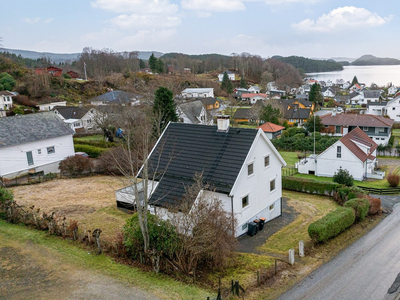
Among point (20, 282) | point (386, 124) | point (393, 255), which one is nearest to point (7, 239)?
point (20, 282)

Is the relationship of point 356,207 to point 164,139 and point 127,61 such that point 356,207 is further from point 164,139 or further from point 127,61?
point 127,61

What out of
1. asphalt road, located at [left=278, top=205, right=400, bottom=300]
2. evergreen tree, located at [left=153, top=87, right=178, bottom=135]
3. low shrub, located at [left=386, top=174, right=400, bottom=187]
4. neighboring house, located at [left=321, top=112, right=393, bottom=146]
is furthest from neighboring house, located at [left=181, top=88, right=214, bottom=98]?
asphalt road, located at [left=278, top=205, right=400, bottom=300]

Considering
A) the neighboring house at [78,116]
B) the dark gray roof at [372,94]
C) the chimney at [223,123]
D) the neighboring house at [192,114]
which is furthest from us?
the dark gray roof at [372,94]

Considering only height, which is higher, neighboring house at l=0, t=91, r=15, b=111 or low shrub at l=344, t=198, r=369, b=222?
neighboring house at l=0, t=91, r=15, b=111

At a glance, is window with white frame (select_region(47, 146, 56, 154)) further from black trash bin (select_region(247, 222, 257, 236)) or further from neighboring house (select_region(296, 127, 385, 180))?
neighboring house (select_region(296, 127, 385, 180))

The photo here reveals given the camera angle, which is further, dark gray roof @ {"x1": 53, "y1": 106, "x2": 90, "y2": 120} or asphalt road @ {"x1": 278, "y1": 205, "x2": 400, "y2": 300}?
dark gray roof @ {"x1": 53, "y1": 106, "x2": 90, "y2": 120}

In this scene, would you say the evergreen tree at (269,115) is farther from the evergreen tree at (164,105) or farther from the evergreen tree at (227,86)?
the evergreen tree at (227,86)

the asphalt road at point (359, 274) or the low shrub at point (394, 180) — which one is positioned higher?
the asphalt road at point (359, 274)

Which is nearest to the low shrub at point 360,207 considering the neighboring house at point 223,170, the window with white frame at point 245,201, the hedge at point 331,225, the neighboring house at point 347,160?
the hedge at point 331,225
